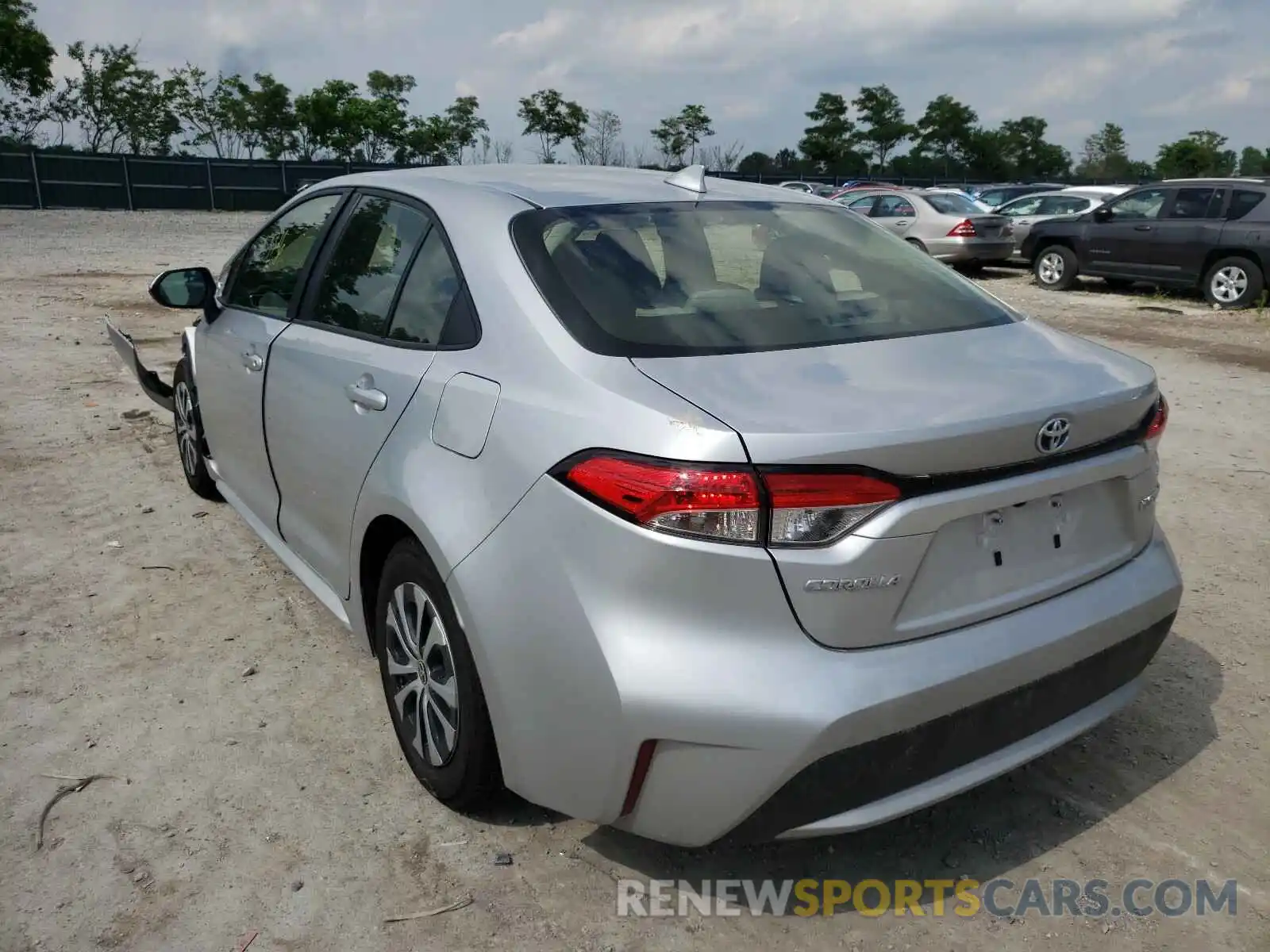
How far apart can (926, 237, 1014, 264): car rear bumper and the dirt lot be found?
13191mm

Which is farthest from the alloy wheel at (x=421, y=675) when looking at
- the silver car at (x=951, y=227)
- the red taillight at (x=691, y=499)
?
the silver car at (x=951, y=227)

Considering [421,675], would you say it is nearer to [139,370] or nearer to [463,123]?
[139,370]

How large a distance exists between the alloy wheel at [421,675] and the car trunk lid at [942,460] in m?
0.92

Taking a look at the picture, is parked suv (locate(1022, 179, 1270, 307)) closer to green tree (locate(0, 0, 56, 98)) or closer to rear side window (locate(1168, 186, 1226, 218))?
rear side window (locate(1168, 186, 1226, 218))

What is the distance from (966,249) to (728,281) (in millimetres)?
15816

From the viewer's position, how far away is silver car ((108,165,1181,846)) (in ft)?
6.68

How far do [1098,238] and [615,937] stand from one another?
49.3 ft

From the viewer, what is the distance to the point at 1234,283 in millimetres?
13211

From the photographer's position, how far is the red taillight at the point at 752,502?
2.00 metres

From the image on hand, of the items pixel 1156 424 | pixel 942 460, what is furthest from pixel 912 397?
pixel 1156 424

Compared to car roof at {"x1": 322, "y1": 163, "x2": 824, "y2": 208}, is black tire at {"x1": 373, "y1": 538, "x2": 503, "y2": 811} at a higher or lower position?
lower

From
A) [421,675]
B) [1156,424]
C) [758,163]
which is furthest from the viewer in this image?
[758,163]

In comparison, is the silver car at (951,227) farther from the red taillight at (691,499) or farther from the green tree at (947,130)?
the green tree at (947,130)

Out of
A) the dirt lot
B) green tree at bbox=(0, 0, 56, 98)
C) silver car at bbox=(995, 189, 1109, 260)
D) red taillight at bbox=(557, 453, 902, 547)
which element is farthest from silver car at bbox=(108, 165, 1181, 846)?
green tree at bbox=(0, 0, 56, 98)
